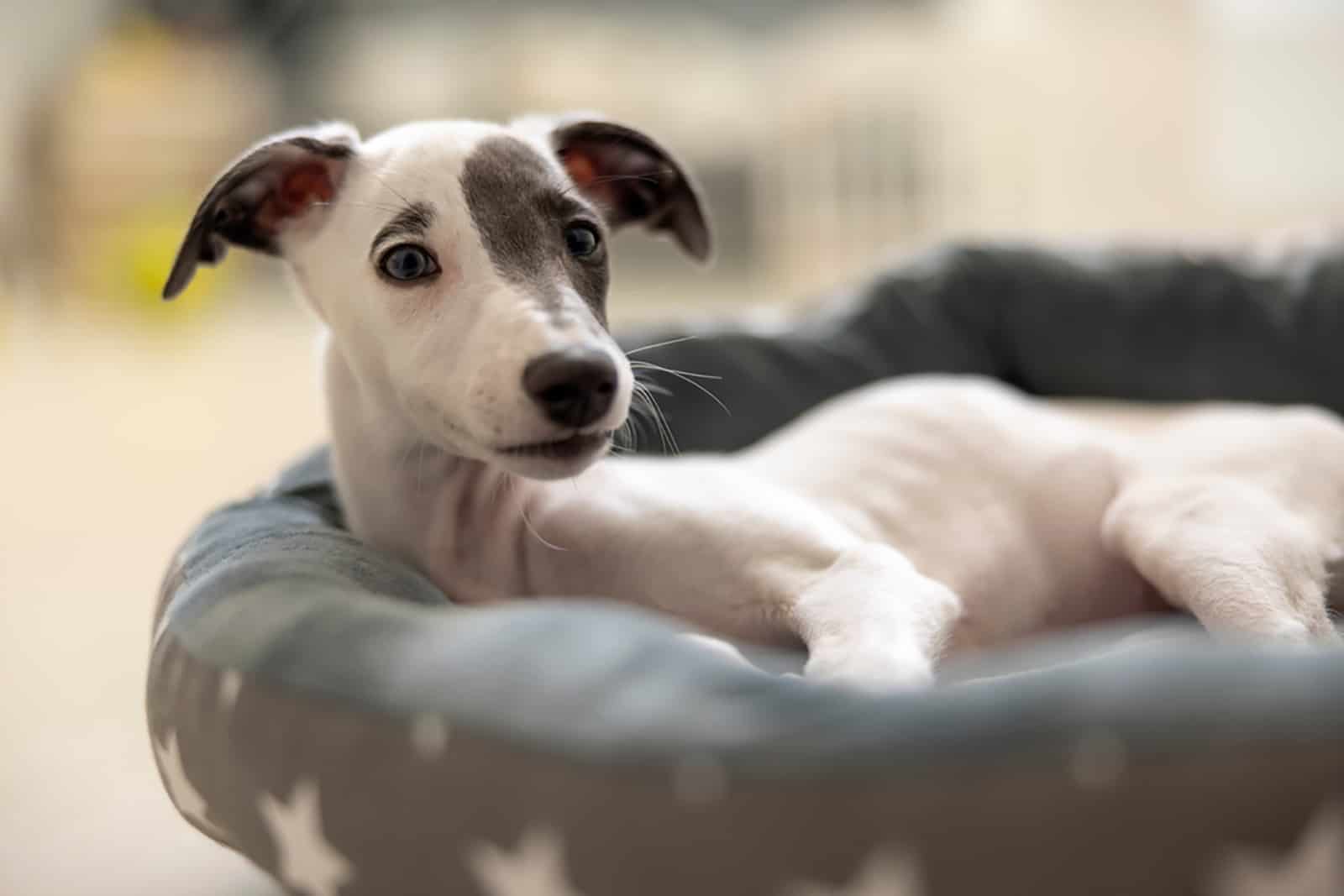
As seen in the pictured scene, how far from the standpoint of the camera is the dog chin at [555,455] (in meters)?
1.06

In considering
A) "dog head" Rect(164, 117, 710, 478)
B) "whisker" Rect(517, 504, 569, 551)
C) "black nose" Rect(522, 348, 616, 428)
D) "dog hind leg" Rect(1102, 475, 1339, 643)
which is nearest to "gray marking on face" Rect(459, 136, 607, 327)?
"dog head" Rect(164, 117, 710, 478)

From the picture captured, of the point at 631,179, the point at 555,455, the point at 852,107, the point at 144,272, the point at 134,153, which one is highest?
the point at 631,179

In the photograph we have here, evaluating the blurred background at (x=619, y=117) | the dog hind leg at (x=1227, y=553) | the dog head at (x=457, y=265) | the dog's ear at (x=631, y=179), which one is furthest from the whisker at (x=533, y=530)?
the blurred background at (x=619, y=117)

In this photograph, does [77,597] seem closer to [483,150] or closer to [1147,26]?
[483,150]

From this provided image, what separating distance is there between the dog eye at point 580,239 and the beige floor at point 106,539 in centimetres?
70

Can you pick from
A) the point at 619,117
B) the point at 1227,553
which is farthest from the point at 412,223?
the point at 619,117

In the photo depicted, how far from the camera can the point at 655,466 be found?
142cm

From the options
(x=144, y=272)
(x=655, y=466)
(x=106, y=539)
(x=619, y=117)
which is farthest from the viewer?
(x=619, y=117)

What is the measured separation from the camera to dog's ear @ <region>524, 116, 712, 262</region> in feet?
4.64

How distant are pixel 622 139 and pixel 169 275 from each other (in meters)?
0.53

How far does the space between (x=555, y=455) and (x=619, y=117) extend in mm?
4397

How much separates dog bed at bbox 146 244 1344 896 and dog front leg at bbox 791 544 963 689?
74mm

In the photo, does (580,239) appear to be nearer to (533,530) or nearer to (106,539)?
(533,530)

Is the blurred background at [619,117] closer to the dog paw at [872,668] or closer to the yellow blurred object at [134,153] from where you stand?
the yellow blurred object at [134,153]
